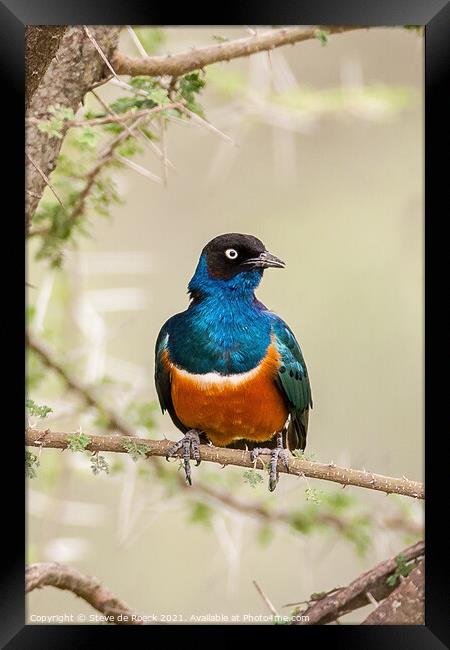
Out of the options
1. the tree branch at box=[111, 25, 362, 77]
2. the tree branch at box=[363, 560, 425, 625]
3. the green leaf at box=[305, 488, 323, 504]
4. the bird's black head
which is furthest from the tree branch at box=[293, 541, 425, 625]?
the tree branch at box=[111, 25, 362, 77]

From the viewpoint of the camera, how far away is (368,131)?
7.60 m

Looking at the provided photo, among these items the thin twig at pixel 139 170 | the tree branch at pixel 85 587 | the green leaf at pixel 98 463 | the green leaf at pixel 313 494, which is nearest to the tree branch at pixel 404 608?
the green leaf at pixel 313 494

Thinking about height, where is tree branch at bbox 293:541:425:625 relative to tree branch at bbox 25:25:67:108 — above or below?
below

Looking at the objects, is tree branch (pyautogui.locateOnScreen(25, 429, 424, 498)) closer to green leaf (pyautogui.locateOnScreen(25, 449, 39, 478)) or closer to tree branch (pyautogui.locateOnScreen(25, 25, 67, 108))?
green leaf (pyautogui.locateOnScreen(25, 449, 39, 478))

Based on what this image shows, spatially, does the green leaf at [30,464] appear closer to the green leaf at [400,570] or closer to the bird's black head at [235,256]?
the bird's black head at [235,256]

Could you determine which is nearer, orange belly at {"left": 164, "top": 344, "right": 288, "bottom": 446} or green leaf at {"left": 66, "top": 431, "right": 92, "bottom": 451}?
green leaf at {"left": 66, "top": 431, "right": 92, "bottom": 451}

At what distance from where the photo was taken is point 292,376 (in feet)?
20.6

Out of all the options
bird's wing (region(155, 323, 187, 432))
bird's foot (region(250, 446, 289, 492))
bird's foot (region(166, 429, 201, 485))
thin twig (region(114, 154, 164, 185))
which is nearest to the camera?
thin twig (region(114, 154, 164, 185))

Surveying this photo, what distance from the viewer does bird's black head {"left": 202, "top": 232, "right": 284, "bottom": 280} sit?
239 inches

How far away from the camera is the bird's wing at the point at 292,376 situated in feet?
20.6

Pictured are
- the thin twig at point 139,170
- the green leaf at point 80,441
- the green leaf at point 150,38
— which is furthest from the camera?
the green leaf at point 150,38

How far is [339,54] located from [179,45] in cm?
121
